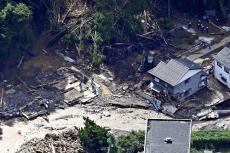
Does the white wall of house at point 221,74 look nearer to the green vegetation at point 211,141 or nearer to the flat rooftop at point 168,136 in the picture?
the green vegetation at point 211,141

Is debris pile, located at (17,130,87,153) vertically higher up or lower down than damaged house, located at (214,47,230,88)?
lower down

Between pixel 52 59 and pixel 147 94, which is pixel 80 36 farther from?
pixel 147 94

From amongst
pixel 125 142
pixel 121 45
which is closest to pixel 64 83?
pixel 121 45

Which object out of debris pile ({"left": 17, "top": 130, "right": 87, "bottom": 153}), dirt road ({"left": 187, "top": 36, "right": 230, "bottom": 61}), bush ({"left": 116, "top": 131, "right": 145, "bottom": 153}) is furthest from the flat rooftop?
dirt road ({"left": 187, "top": 36, "right": 230, "bottom": 61})

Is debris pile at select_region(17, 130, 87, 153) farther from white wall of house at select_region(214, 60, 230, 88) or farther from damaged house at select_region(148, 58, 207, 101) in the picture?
white wall of house at select_region(214, 60, 230, 88)

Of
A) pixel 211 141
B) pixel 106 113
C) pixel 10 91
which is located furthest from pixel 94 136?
pixel 10 91
